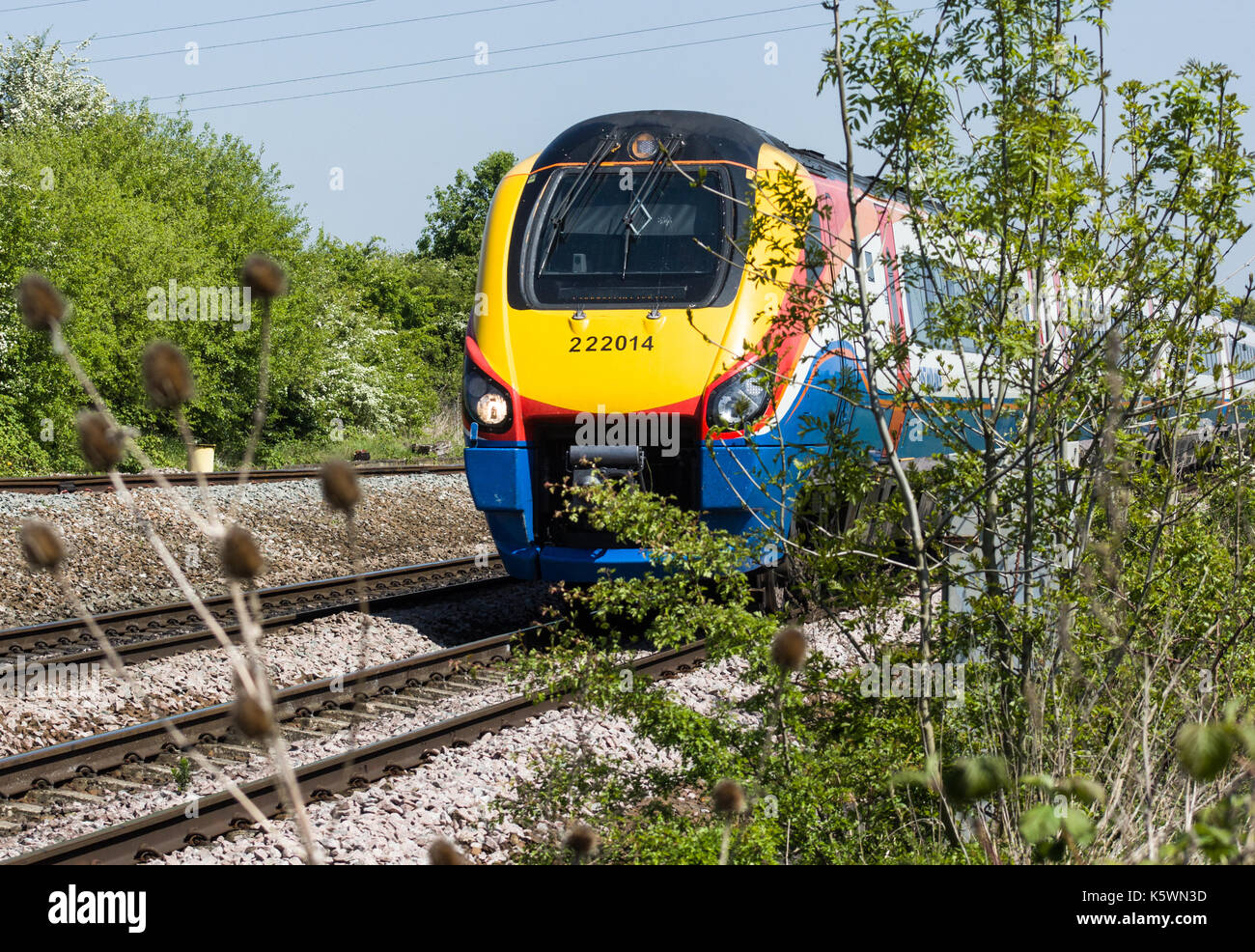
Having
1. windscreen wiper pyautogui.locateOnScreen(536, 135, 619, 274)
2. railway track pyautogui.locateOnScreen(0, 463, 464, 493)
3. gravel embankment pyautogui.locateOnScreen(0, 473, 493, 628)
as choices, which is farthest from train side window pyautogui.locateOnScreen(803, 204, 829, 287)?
railway track pyautogui.locateOnScreen(0, 463, 464, 493)

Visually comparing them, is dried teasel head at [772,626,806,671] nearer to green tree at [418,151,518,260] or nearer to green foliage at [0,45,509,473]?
green foliage at [0,45,509,473]

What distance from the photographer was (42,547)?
1.51 metres

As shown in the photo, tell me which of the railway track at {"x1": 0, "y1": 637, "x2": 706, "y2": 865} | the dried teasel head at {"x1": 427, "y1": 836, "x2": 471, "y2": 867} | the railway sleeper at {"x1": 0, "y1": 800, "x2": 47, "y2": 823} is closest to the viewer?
the dried teasel head at {"x1": 427, "y1": 836, "x2": 471, "y2": 867}

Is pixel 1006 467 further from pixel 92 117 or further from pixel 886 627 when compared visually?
pixel 92 117

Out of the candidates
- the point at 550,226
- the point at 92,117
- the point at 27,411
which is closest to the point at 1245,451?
the point at 550,226

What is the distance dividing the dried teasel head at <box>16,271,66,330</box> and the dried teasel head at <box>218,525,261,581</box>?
0.42 meters

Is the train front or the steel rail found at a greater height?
the train front

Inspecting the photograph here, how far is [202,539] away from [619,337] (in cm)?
709

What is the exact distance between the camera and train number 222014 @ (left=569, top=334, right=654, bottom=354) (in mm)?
8211

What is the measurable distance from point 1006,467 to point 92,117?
150 feet

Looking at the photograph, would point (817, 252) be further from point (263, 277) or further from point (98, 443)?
point (98, 443)

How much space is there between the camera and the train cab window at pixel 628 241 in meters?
8.36

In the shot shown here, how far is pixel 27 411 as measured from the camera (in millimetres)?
23297

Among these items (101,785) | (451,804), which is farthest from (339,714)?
(451,804)
